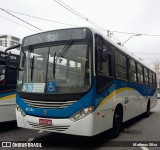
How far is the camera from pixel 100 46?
6938mm

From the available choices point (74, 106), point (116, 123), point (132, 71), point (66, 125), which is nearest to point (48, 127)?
point (66, 125)

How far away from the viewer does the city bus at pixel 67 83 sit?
20.4ft

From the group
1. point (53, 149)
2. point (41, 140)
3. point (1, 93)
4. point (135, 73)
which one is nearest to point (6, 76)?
point (1, 93)

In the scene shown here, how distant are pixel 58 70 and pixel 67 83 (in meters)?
0.45

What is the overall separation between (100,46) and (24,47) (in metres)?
2.24

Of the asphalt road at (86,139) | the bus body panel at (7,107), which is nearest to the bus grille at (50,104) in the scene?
the asphalt road at (86,139)

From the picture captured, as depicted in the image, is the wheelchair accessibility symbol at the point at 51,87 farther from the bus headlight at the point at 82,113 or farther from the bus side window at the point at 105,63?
the bus side window at the point at 105,63

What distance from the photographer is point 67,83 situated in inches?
251

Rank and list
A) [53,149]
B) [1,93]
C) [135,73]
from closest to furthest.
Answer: [53,149] < [1,93] < [135,73]

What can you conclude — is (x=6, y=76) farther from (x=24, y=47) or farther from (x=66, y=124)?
(x=66, y=124)

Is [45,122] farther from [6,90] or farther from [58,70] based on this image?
[6,90]

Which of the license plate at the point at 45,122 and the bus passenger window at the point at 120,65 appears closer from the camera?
the license plate at the point at 45,122

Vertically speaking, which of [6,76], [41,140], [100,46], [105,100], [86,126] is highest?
[100,46]

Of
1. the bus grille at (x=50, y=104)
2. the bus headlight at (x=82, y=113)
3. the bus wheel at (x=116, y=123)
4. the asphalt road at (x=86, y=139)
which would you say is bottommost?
the asphalt road at (x=86, y=139)
